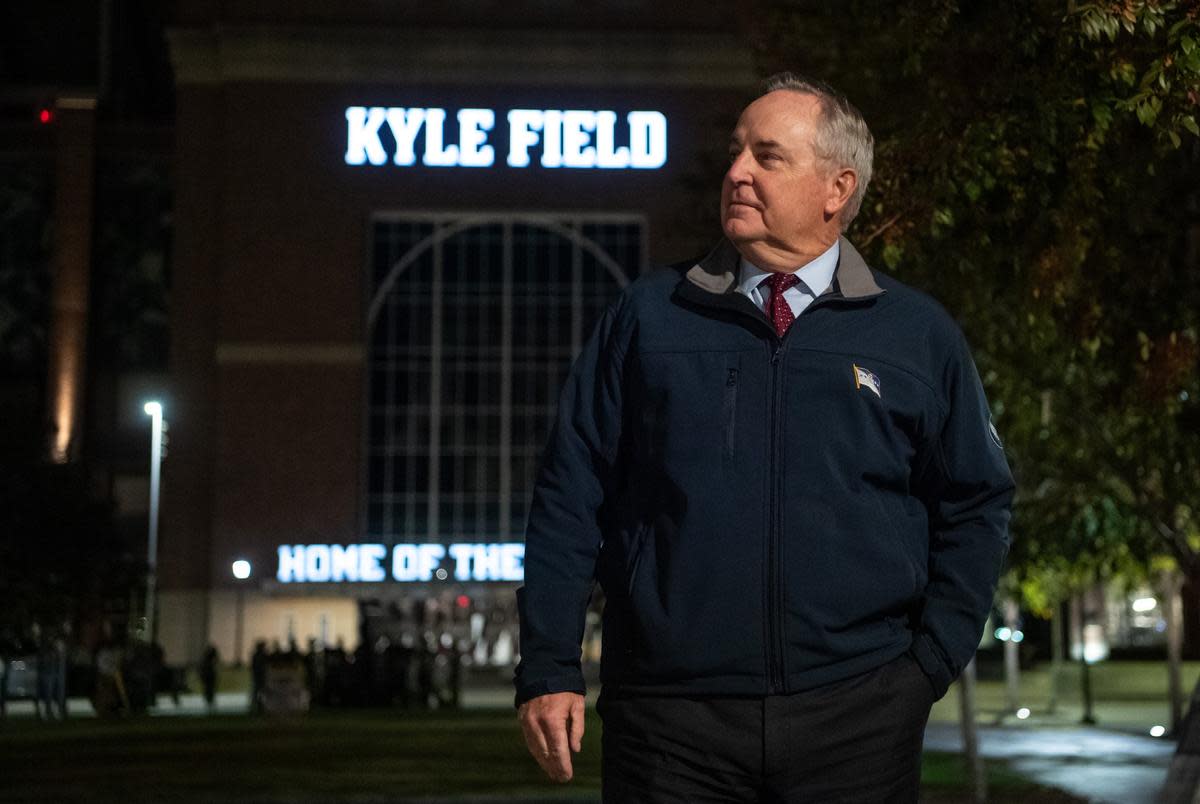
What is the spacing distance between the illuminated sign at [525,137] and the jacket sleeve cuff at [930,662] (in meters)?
65.0

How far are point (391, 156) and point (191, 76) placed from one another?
741 cm

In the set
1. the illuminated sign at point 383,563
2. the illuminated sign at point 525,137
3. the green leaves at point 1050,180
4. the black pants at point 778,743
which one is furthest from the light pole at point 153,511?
the black pants at point 778,743

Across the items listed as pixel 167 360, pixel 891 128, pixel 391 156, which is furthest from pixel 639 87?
pixel 891 128

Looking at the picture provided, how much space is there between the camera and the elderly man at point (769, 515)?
3760 mm

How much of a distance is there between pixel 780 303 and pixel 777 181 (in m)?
0.25

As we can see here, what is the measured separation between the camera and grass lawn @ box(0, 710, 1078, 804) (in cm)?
1812

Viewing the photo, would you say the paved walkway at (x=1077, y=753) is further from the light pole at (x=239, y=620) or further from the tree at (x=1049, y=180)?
the light pole at (x=239, y=620)

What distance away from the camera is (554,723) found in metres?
3.78

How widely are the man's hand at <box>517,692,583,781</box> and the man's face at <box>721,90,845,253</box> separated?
98 cm

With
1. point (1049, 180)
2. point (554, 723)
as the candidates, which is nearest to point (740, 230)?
point (554, 723)

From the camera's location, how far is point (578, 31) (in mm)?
69000

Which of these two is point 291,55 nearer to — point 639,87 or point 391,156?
point 391,156

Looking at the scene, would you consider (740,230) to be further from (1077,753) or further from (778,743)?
(1077,753)

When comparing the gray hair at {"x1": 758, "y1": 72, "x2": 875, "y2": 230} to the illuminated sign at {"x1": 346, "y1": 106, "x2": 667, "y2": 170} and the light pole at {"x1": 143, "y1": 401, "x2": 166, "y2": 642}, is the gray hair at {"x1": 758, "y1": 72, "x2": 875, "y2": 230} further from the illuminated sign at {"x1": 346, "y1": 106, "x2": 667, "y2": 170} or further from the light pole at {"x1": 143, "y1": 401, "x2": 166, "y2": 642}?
the illuminated sign at {"x1": 346, "y1": 106, "x2": 667, "y2": 170}
